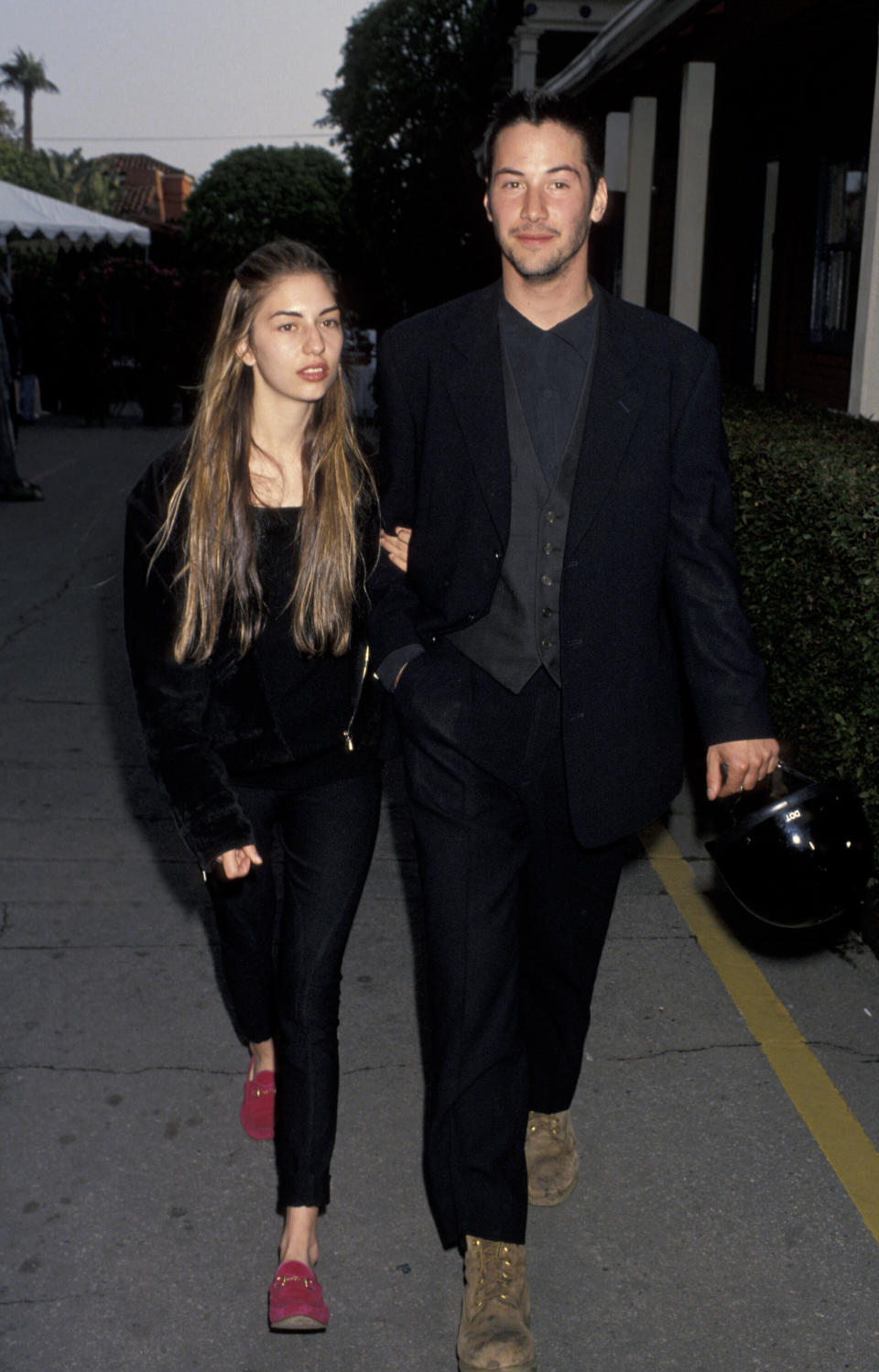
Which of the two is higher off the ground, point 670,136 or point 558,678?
point 670,136

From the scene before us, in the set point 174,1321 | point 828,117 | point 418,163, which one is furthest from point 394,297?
point 174,1321

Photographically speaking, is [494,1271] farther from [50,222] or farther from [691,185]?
[50,222]

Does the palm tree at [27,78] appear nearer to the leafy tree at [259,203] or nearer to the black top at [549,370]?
the leafy tree at [259,203]

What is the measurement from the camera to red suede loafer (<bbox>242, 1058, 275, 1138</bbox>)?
360cm

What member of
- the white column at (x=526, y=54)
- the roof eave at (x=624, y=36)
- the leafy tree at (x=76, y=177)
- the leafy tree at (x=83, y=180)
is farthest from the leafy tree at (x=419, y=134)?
the leafy tree at (x=83, y=180)

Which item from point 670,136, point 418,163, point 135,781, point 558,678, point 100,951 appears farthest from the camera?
point 418,163

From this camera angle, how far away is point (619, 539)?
2879 mm

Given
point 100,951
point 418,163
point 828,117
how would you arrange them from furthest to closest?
1. point 418,163
2. point 828,117
3. point 100,951

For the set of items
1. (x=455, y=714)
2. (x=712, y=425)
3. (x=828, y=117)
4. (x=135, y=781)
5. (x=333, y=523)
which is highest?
(x=828, y=117)

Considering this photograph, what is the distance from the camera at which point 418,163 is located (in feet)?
106

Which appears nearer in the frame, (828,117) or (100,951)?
(100,951)

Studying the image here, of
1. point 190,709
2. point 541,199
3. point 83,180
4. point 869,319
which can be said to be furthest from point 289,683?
point 83,180

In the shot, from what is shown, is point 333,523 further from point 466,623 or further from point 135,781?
point 135,781

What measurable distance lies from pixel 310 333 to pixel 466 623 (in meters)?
0.65
